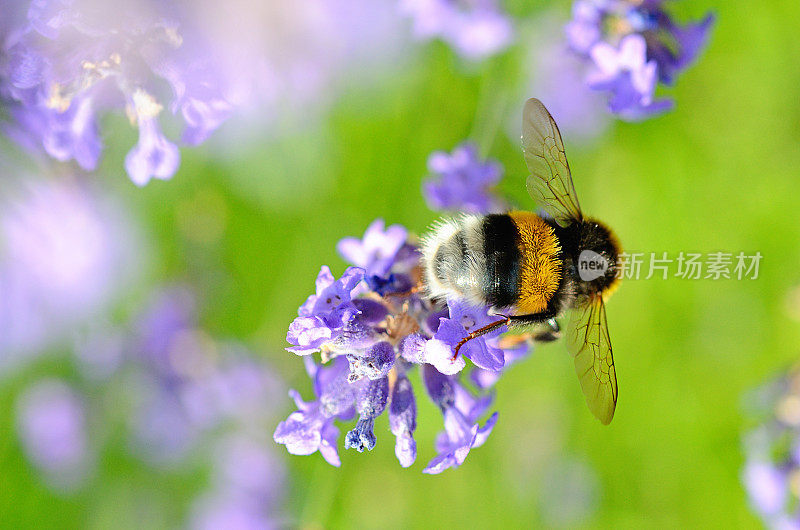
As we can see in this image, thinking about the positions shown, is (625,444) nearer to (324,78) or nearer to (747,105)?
(747,105)

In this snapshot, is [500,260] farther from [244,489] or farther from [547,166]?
[244,489]

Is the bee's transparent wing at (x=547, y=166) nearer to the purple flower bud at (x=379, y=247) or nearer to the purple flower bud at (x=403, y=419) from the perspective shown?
the purple flower bud at (x=379, y=247)

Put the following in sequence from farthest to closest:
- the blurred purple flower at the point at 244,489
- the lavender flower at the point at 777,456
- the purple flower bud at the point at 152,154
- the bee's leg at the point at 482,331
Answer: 1. the blurred purple flower at the point at 244,489
2. the lavender flower at the point at 777,456
3. the purple flower bud at the point at 152,154
4. the bee's leg at the point at 482,331

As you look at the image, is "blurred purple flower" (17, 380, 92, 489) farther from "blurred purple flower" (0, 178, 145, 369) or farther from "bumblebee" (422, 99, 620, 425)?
"bumblebee" (422, 99, 620, 425)

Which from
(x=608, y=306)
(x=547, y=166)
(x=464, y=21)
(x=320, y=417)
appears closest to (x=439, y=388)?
(x=320, y=417)

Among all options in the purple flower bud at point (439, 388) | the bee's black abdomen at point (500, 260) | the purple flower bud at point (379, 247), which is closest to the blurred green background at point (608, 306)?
the purple flower bud at point (379, 247)

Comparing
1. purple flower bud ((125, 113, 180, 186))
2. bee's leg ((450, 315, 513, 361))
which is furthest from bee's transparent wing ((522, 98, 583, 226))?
purple flower bud ((125, 113, 180, 186))

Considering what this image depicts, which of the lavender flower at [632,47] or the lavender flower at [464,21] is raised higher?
the lavender flower at [464,21]
